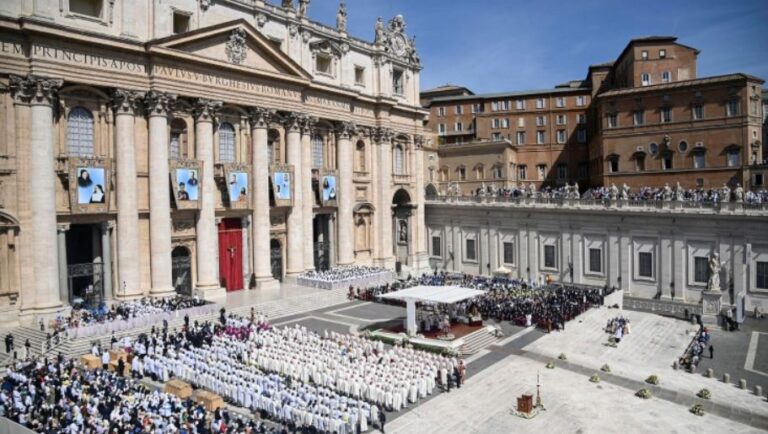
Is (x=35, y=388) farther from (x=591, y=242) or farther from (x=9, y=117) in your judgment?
(x=591, y=242)

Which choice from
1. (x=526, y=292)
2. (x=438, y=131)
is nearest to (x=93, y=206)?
(x=526, y=292)

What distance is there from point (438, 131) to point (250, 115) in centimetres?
3761

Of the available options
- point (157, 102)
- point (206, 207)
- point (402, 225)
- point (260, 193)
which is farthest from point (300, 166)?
point (402, 225)

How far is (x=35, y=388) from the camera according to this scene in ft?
69.7

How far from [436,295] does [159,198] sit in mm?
19507

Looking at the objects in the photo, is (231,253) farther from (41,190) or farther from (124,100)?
(41,190)

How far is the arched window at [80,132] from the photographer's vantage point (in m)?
34.6

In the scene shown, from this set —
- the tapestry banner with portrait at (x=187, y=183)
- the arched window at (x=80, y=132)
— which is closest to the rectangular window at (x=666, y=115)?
the tapestry banner with portrait at (x=187, y=183)

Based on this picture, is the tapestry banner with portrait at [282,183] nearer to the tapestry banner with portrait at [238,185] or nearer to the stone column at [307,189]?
the stone column at [307,189]

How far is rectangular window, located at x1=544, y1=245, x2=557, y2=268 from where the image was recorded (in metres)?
50.1

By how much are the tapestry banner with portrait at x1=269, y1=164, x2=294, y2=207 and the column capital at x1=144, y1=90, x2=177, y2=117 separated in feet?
32.1

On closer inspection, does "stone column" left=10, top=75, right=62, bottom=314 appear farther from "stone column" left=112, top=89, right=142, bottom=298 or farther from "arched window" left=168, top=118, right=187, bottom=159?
"arched window" left=168, top=118, right=187, bottom=159

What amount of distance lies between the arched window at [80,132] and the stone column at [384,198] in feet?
87.7

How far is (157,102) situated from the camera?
120 feet
